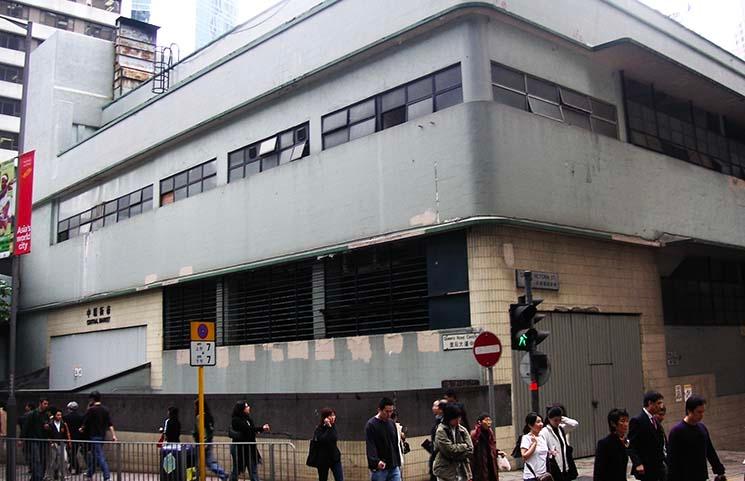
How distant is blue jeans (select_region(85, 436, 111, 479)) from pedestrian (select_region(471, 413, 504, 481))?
252 inches

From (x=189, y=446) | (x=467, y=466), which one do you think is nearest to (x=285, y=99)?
(x=189, y=446)

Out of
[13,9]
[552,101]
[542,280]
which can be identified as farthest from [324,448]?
[13,9]

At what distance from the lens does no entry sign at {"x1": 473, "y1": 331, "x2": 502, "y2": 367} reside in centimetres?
1132

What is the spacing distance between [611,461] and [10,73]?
59.6m

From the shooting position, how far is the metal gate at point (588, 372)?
52.5ft

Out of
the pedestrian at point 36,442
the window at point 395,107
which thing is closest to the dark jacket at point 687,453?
the window at point 395,107

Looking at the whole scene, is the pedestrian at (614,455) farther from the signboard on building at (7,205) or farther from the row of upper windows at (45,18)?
the row of upper windows at (45,18)

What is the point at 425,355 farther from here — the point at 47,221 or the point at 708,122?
the point at 47,221

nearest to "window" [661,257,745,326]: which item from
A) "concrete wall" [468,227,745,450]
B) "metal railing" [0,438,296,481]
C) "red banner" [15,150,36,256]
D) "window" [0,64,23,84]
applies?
"concrete wall" [468,227,745,450]

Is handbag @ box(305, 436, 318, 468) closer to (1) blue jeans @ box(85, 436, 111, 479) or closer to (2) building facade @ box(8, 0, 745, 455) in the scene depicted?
(2) building facade @ box(8, 0, 745, 455)

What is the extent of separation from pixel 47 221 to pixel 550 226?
23.6 m

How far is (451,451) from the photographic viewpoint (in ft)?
29.6

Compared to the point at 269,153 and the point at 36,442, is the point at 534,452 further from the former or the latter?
the point at 269,153

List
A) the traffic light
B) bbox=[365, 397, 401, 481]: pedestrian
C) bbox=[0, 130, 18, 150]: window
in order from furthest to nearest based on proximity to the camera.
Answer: bbox=[0, 130, 18, 150]: window → the traffic light → bbox=[365, 397, 401, 481]: pedestrian
